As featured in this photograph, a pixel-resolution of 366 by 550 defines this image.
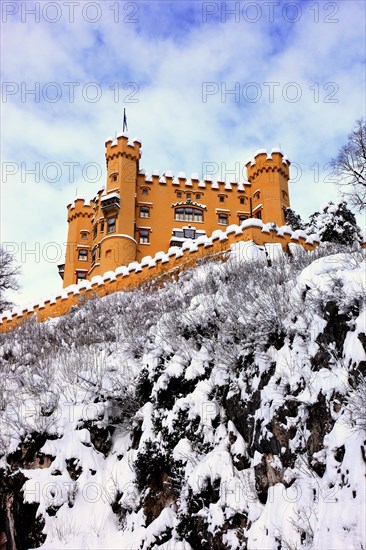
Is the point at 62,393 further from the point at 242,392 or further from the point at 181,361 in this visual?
the point at 242,392

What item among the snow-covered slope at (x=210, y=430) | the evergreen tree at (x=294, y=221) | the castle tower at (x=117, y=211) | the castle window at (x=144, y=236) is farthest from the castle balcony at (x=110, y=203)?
the snow-covered slope at (x=210, y=430)

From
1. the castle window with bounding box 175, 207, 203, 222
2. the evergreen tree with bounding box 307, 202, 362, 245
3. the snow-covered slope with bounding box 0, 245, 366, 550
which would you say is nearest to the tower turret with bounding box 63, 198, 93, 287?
the castle window with bounding box 175, 207, 203, 222

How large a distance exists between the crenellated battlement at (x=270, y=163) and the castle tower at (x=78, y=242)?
44.4 feet

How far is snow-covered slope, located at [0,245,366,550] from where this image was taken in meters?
6.10

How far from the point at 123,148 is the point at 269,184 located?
35.6ft

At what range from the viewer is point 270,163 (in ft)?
120

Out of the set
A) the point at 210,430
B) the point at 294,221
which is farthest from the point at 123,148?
the point at 210,430

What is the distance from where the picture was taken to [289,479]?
6305 mm

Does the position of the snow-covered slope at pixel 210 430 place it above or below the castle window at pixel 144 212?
below

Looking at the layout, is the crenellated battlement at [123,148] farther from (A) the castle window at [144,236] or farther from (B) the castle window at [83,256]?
(B) the castle window at [83,256]

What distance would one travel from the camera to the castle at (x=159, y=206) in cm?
3409

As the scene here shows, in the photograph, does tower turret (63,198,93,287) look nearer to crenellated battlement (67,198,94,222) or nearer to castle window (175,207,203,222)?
crenellated battlement (67,198,94,222)

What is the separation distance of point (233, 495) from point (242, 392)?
163 cm

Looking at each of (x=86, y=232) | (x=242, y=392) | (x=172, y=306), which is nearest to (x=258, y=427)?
(x=242, y=392)
